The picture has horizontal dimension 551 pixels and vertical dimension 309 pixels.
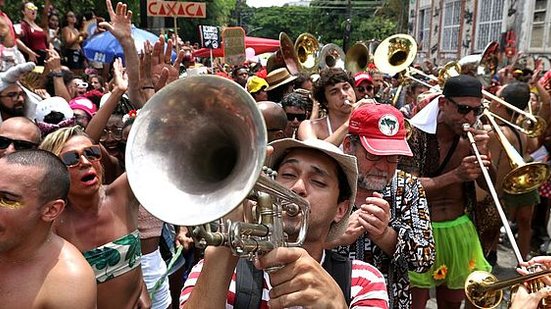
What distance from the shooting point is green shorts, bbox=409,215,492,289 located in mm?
3842

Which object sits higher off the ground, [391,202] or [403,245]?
[391,202]

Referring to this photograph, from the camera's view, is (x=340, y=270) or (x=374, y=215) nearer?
(x=340, y=270)

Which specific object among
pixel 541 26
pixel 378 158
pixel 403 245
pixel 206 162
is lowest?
pixel 403 245

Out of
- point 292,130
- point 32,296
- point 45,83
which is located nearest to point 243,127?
point 32,296

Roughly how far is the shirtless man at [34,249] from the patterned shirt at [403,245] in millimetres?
1289

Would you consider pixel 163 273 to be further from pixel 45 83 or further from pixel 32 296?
pixel 45 83

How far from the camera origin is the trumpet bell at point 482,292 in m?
2.89

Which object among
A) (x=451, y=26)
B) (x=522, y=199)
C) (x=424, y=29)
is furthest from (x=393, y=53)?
(x=424, y=29)

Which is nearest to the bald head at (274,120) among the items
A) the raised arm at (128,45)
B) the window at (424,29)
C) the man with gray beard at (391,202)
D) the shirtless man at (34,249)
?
the raised arm at (128,45)

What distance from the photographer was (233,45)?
30.4 ft

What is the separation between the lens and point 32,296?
201cm

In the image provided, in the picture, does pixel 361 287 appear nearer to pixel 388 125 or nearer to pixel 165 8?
pixel 388 125

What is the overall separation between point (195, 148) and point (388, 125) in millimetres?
1437

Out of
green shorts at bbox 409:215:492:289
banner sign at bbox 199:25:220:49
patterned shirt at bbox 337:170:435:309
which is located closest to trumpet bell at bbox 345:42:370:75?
banner sign at bbox 199:25:220:49
